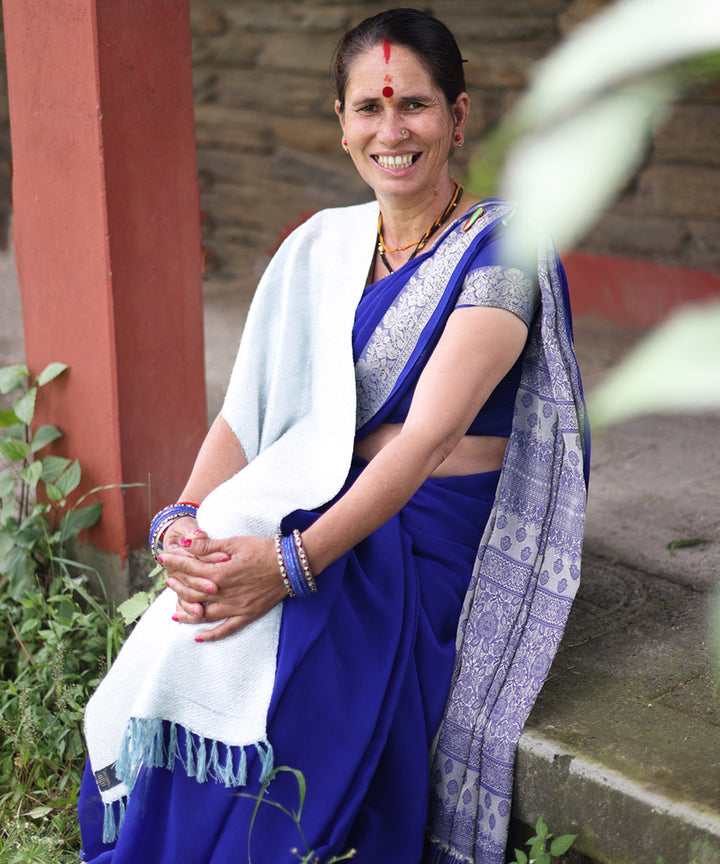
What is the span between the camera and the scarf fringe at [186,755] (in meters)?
1.74

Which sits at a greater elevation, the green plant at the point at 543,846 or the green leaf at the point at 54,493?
the green leaf at the point at 54,493

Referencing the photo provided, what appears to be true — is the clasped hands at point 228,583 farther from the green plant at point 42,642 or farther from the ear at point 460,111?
the ear at point 460,111

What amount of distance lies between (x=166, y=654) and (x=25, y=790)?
847mm

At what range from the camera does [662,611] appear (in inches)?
→ 91.0

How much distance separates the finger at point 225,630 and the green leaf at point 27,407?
A: 1.15 m

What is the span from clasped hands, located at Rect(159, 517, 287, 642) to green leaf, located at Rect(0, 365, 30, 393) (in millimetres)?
1157

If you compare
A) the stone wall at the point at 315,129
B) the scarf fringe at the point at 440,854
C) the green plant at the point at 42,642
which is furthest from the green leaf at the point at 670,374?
the stone wall at the point at 315,129

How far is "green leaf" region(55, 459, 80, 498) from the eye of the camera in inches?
106

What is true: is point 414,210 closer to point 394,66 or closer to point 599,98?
point 394,66

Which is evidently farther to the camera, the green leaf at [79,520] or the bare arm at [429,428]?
the green leaf at [79,520]

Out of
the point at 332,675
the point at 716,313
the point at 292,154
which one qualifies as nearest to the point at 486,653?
the point at 332,675

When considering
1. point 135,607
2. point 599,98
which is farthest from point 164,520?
point 599,98

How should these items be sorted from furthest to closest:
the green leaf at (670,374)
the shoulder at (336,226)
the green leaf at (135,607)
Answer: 1. the green leaf at (135,607)
2. the shoulder at (336,226)
3. the green leaf at (670,374)

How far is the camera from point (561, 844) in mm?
1677
